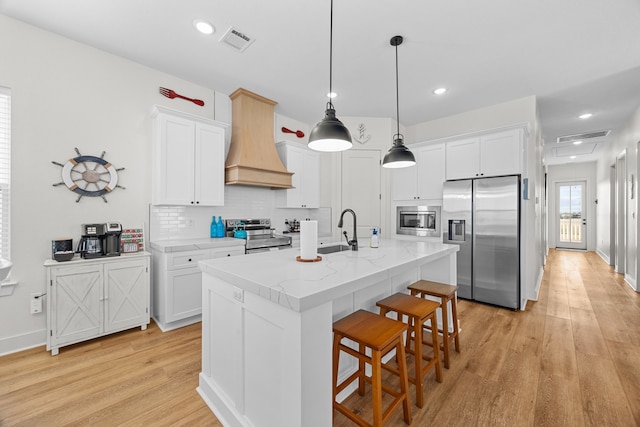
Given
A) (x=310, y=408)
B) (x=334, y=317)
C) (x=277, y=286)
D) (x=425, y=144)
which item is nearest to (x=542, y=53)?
(x=425, y=144)

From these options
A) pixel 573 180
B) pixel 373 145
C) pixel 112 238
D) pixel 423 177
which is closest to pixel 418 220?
pixel 423 177

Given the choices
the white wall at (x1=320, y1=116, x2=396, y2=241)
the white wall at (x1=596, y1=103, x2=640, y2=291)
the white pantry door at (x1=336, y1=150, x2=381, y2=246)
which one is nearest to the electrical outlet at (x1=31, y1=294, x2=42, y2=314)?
the white wall at (x1=320, y1=116, x2=396, y2=241)

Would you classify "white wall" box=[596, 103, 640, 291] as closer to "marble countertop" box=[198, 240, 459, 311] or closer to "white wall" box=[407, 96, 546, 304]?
"white wall" box=[407, 96, 546, 304]

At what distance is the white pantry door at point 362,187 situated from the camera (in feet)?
15.5

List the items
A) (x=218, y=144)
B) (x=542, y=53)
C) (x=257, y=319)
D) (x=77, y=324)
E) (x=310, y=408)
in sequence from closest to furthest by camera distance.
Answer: (x=310, y=408), (x=257, y=319), (x=77, y=324), (x=542, y=53), (x=218, y=144)

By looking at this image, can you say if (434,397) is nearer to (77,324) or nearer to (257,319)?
(257,319)

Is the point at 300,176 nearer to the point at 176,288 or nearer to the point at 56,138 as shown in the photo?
the point at 176,288

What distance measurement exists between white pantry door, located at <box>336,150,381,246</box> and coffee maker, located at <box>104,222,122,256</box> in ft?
10.3

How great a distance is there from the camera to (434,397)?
1819 mm

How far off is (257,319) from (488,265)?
3.43 metres

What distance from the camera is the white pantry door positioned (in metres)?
4.72

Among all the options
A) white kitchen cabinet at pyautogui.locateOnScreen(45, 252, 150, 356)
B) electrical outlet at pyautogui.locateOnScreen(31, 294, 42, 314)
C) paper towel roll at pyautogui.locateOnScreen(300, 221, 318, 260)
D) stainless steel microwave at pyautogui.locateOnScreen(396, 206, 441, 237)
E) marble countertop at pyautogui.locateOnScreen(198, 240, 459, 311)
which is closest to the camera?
marble countertop at pyautogui.locateOnScreen(198, 240, 459, 311)

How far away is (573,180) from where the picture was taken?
8.27 metres

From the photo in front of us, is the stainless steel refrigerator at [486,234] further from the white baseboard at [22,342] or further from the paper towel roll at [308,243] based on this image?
the white baseboard at [22,342]
